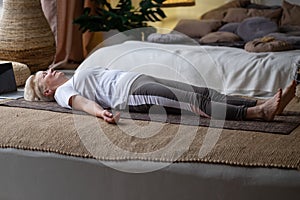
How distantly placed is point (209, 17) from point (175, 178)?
3.87 m

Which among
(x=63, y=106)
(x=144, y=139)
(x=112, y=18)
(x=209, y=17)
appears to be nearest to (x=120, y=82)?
(x=63, y=106)

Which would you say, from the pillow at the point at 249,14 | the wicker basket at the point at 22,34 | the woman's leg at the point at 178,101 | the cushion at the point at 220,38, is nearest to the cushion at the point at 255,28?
the cushion at the point at 220,38

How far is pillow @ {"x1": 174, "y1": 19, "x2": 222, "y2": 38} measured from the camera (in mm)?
5160

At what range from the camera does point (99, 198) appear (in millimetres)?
2139

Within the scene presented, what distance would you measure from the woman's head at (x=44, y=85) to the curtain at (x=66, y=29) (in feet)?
8.65

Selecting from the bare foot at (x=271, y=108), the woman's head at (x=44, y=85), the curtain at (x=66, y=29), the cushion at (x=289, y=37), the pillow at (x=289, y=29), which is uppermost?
the bare foot at (x=271, y=108)

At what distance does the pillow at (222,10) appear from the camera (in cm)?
561

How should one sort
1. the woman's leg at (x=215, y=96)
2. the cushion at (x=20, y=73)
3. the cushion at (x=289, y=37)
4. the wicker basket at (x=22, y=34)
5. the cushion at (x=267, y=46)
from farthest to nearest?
the wicker basket at (x=22, y=34) → the cushion at (x=289, y=37) → the cushion at (x=20, y=73) → the cushion at (x=267, y=46) → the woman's leg at (x=215, y=96)

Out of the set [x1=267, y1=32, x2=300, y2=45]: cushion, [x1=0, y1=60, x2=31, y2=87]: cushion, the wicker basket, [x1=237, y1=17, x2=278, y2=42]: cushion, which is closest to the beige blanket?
[x1=0, y1=60, x2=31, y2=87]: cushion

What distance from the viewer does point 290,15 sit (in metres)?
5.19

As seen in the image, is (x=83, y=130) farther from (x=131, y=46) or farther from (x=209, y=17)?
(x=209, y=17)

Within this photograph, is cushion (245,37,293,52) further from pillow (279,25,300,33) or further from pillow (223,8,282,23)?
pillow (223,8,282,23)

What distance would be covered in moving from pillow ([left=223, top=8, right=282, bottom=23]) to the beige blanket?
10.4 ft

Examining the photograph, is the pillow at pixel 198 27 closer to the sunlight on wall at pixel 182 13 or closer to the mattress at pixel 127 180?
the sunlight on wall at pixel 182 13
